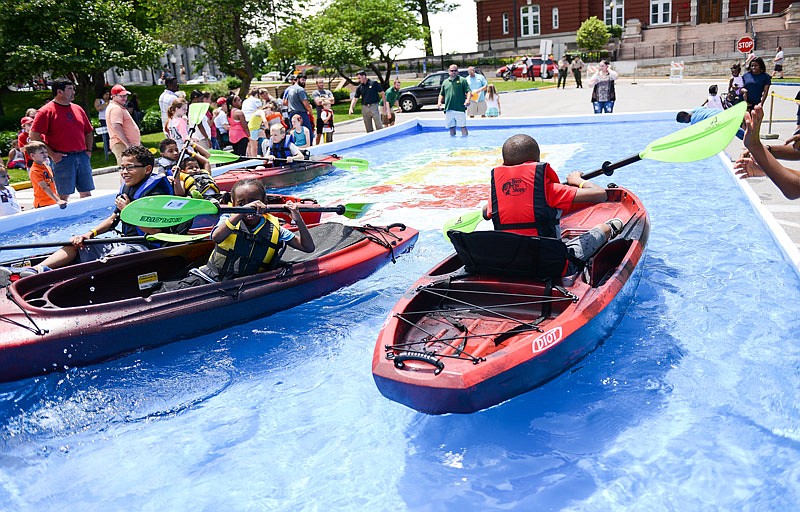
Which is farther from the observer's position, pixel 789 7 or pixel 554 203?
pixel 789 7

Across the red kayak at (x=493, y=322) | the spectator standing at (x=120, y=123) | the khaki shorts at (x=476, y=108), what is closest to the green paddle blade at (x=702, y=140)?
the red kayak at (x=493, y=322)

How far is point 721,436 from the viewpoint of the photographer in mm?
3943

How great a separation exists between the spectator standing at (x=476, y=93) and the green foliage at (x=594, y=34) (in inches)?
987

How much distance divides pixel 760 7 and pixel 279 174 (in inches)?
1660

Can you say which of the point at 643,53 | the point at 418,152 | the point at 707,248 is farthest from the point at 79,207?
the point at 643,53

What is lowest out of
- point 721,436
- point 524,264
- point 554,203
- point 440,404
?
point 721,436

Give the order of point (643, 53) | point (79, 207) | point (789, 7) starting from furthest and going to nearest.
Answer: point (643, 53)
point (789, 7)
point (79, 207)

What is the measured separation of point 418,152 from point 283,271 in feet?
32.7

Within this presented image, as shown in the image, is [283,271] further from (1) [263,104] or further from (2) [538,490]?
(1) [263,104]

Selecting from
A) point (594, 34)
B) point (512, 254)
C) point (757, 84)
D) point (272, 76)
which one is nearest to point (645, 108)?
point (757, 84)

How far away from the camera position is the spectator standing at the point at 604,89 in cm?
1567

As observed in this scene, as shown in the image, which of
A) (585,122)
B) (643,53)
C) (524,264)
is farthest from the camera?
(643,53)

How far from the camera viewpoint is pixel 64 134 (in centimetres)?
903

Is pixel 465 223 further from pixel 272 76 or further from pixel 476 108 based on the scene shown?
pixel 272 76
